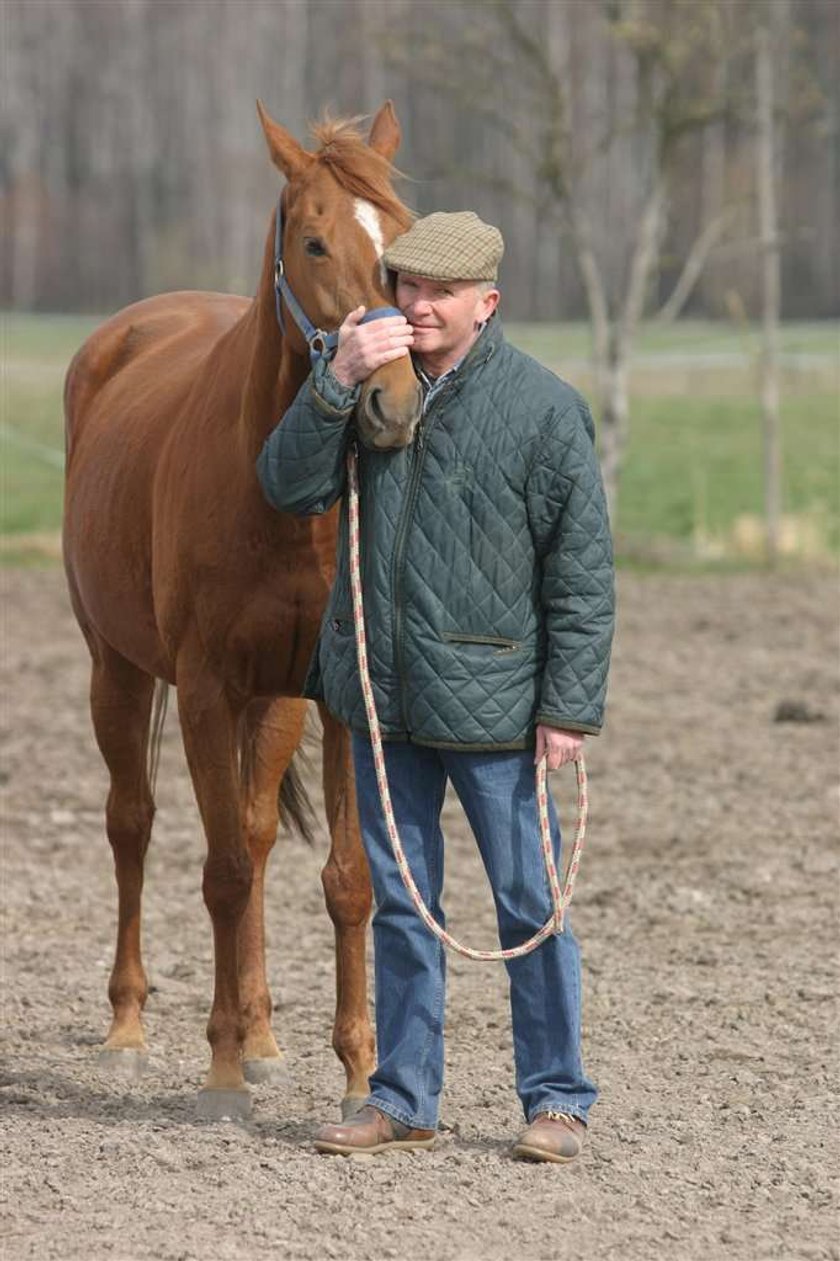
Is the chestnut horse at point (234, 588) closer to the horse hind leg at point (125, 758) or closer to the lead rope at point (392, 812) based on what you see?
the horse hind leg at point (125, 758)

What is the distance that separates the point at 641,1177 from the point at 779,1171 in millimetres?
296

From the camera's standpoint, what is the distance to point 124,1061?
17.7ft

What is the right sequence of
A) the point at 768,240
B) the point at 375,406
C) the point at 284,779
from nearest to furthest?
the point at 375,406
the point at 284,779
the point at 768,240

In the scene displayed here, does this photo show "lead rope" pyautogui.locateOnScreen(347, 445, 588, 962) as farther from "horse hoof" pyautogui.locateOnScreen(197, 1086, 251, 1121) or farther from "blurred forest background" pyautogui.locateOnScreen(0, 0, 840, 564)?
"blurred forest background" pyautogui.locateOnScreen(0, 0, 840, 564)

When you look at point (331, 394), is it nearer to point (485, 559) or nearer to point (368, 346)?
point (368, 346)

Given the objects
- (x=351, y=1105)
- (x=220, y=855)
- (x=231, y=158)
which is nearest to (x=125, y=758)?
(x=220, y=855)

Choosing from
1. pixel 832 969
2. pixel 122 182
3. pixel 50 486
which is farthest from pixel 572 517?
pixel 122 182

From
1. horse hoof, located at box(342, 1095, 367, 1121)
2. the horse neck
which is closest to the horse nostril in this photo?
the horse neck

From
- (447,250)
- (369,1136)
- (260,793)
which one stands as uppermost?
(447,250)

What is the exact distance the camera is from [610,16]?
49.9 ft

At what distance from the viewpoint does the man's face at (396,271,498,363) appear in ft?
13.5

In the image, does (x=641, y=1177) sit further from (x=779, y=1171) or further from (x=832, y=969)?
(x=832, y=969)

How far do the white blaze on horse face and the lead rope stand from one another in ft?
1.26

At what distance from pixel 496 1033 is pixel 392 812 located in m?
1.53
